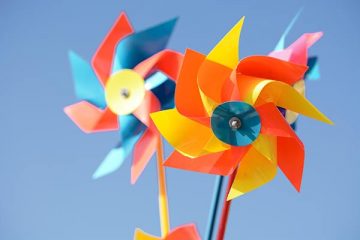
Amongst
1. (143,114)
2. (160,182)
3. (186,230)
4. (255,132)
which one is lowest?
(186,230)

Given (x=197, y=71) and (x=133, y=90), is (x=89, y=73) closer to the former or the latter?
(x=133, y=90)

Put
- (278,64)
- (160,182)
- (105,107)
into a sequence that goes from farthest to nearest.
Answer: (105,107)
(160,182)
(278,64)

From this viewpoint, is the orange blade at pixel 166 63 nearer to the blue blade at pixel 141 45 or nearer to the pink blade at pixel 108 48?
Result: the blue blade at pixel 141 45

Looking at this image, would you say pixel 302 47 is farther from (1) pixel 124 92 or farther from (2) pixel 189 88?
(1) pixel 124 92

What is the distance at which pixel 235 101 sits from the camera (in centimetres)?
138

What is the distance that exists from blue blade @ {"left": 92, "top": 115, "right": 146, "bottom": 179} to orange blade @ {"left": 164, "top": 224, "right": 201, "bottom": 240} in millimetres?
349

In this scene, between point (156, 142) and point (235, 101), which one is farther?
point (156, 142)

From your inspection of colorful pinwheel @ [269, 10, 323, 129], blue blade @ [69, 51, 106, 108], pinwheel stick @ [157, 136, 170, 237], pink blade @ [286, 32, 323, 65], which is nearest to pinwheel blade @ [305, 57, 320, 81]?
colorful pinwheel @ [269, 10, 323, 129]

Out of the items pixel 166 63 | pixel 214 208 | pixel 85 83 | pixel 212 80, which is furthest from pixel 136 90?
pixel 214 208

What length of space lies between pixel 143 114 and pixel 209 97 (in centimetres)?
34

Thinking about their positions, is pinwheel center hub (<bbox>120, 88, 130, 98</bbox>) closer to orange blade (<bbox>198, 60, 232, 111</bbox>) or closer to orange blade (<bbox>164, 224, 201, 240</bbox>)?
orange blade (<bbox>198, 60, 232, 111</bbox>)

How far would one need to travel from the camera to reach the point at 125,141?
1719mm

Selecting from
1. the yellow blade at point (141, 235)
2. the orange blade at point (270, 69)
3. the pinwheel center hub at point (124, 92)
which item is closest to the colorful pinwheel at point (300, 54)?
the orange blade at point (270, 69)

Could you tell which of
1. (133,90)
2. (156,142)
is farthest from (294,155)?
(133,90)
